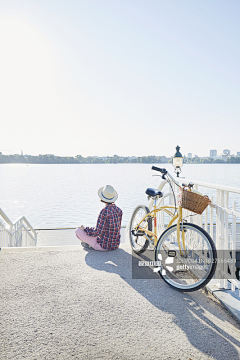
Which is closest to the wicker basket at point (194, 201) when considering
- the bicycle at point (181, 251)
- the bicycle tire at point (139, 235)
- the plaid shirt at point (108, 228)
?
the bicycle at point (181, 251)

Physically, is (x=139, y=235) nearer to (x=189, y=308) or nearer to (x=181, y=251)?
(x=181, y=251)

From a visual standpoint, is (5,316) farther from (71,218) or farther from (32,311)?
(71,218)

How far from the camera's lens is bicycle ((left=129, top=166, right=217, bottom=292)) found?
128 inches

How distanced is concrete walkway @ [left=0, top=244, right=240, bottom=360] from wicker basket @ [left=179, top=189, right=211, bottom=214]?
0.94 meters

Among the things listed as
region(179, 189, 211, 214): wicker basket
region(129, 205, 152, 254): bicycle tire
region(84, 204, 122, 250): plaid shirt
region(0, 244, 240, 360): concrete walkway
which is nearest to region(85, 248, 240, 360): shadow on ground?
region(0, 244, 240, 360): concrete walkway

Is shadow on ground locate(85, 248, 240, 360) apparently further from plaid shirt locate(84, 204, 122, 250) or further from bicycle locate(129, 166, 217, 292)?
plaid shirt locate(84, 204, 122, 250)

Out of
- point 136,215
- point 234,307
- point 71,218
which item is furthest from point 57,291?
point 71,218

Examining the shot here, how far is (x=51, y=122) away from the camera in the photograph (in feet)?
286

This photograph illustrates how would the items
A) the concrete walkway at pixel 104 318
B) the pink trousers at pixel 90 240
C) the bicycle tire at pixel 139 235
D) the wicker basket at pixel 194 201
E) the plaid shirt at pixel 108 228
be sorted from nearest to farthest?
the concrete walkway at pixel 104 318 → the wicker basket at pixel 194 201 → the bicycle tire at pixel 139 235 → the plaid shirt at pixel 108 228 → the pink trousers at pixel 90 240

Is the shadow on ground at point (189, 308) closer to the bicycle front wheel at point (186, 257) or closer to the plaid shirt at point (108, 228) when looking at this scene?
the bicycle front wheel at point (186, 257)

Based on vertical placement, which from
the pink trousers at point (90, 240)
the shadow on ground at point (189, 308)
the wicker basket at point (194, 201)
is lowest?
the shadow on ground at point (189, 308)

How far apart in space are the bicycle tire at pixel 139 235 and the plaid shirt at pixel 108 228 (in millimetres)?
285

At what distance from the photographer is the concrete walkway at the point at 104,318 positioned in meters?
2.34

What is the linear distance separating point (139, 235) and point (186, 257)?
3.79 ft
